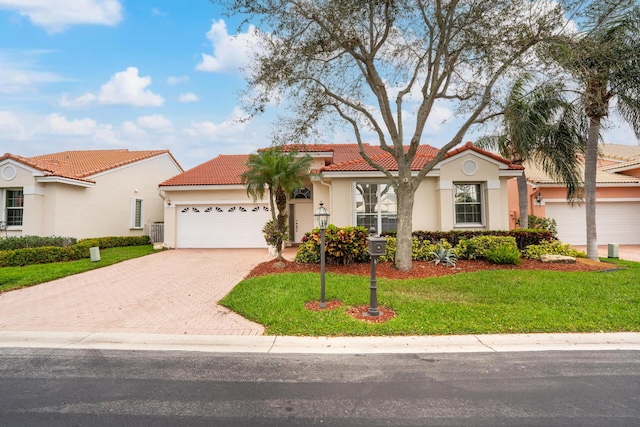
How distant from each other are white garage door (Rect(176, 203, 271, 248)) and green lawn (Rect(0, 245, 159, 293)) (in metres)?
3.17

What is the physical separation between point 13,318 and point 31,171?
11127 mm

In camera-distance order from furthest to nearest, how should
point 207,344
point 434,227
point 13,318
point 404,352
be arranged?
point 434,227 < point 13,318 < point 207,344 < point 404,352

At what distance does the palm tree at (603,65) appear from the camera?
890 centimetres

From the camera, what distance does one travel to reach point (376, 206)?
1325 centimetres

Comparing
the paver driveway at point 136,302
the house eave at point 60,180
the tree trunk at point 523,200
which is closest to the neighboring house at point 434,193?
the tree trunk at point 523,200

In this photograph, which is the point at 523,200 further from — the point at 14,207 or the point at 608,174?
the point at 14,207

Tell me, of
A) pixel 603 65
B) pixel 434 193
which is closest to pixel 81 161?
pixel 434 193

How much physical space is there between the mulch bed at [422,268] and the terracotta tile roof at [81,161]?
11626mm

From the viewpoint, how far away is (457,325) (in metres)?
5.56

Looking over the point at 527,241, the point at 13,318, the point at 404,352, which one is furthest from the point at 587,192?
the point at 13,318

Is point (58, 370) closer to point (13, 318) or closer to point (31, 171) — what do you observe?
point (13, 318)

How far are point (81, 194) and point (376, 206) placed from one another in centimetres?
1451

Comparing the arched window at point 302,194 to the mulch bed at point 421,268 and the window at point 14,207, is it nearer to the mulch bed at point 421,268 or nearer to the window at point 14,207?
the mulch bed at point 421,268

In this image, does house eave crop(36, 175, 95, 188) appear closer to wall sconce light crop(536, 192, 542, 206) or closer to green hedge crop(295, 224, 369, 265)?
green hedge crop(295, 224, 369, 265)
